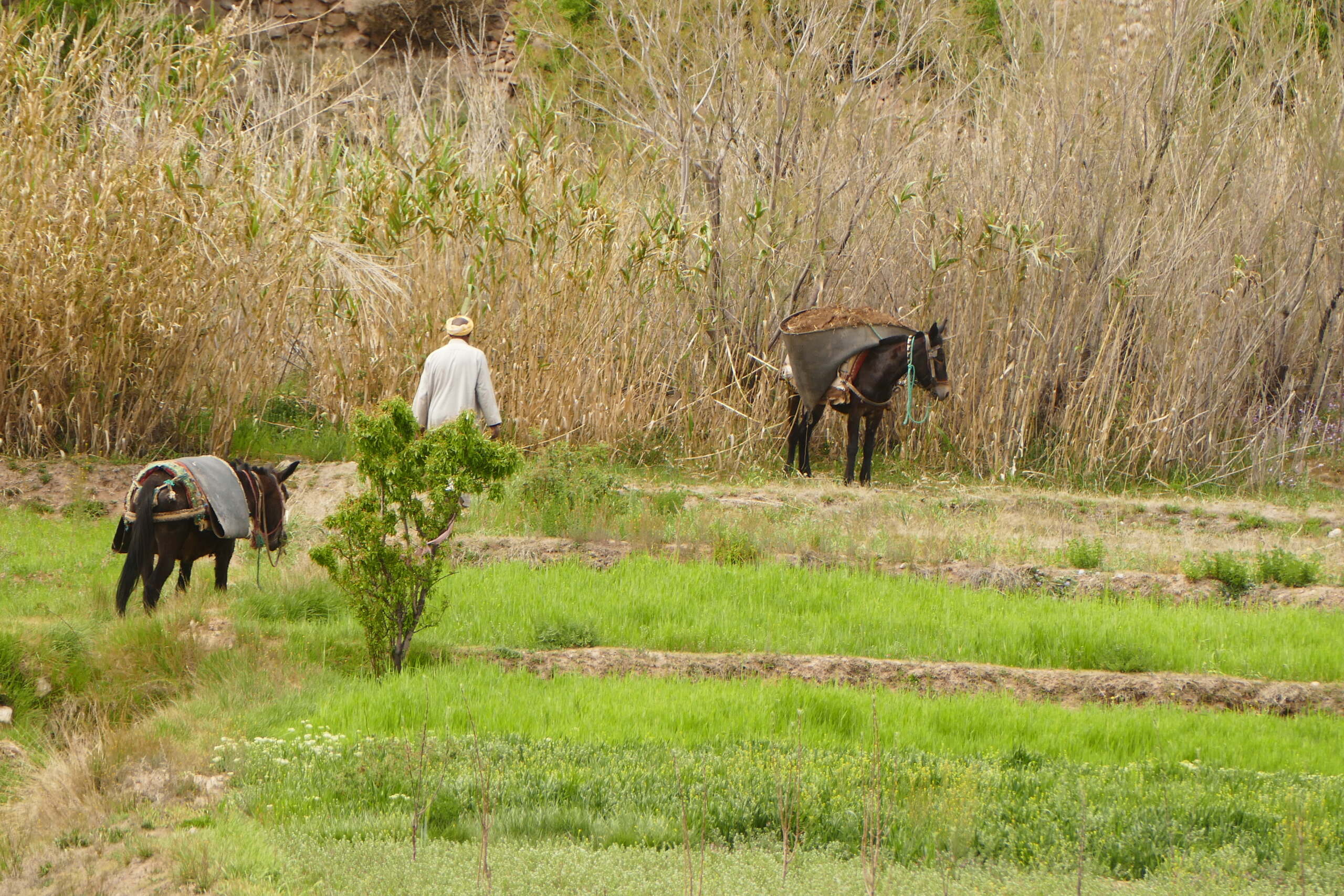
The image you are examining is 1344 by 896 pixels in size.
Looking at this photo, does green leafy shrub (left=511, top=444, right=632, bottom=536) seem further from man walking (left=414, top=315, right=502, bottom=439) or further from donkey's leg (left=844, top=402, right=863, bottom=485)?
donkey's leg (left=844, top=402, right=863, bottom=485)

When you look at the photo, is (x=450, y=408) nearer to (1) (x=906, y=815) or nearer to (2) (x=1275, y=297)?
(1) (x=906, y=815)

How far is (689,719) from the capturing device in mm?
7605

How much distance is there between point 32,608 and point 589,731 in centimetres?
449

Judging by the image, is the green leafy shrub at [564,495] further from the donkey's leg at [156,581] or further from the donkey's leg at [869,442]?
the donkey's leg at [156,581]

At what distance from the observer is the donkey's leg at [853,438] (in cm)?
1500

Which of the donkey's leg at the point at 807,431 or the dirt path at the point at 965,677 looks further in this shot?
the donkey's leg at the point at 807,431

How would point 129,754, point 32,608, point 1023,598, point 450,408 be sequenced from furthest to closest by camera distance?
point 450,408
point 1023,598
point 32,608
point 129,754

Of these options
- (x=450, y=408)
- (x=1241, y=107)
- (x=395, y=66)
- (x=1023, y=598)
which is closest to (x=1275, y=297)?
(x=1241, y=107)

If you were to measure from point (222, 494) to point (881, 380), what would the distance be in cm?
804

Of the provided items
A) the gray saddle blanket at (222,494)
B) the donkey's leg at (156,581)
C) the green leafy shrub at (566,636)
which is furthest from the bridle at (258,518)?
the green leafy shrub at (566,636)

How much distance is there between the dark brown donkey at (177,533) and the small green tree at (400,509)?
684 mm

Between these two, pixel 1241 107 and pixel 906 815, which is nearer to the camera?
pixel 906 815

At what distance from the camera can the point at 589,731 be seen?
7.30 m

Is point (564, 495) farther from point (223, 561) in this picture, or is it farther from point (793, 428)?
point (793, 428)
